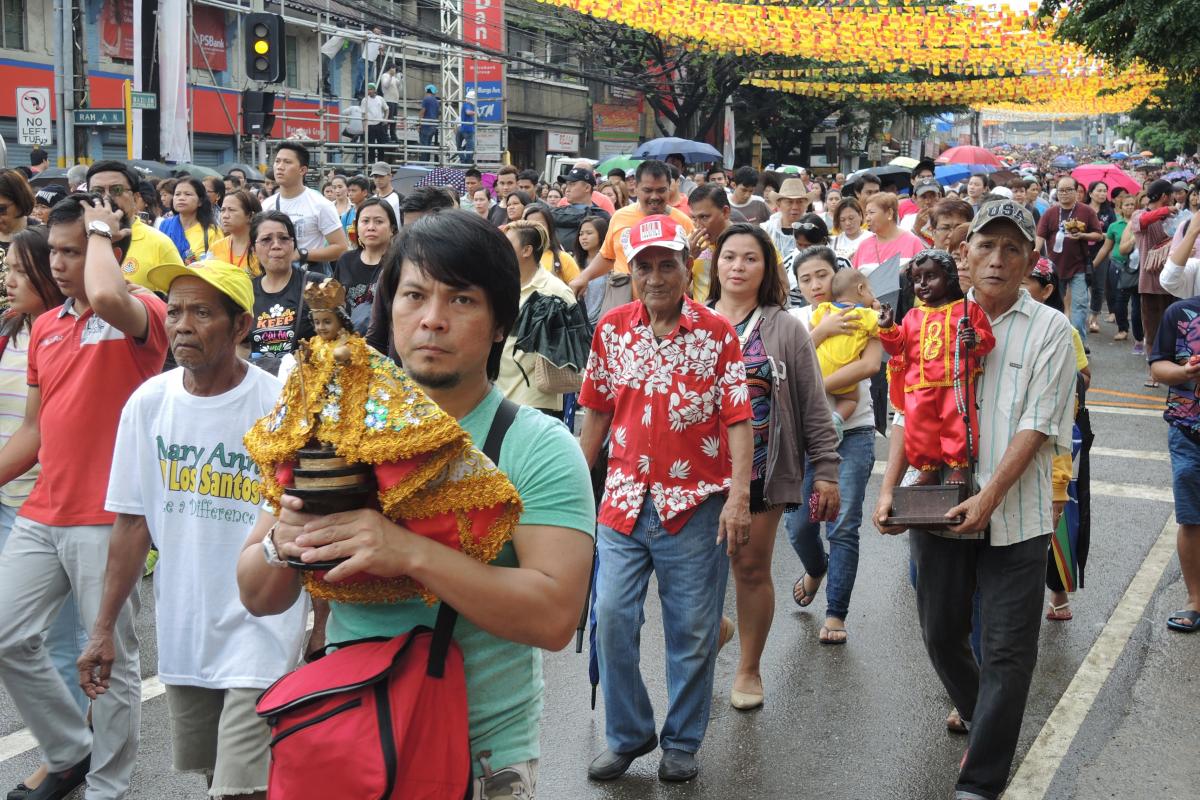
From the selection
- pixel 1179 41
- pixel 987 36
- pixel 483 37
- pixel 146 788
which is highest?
pixel 483 37

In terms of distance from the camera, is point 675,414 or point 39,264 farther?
point 39,264

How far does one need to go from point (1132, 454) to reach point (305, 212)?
6636mm

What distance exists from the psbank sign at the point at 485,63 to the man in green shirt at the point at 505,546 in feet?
101

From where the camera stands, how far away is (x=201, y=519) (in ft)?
11.8

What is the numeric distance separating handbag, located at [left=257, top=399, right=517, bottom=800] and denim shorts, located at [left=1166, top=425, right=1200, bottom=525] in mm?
5180

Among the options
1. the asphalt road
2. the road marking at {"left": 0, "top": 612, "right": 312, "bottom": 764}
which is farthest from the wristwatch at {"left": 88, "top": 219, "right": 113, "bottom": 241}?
the asphalt road

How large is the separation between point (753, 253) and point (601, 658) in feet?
5.59

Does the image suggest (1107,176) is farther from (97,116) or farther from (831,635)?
(831,635)

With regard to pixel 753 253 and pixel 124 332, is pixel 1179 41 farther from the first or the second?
pixel 124 332

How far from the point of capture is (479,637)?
7.85ft

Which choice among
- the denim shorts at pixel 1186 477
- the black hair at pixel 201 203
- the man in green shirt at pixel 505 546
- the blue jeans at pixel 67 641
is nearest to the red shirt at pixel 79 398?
the blue jeans at pixel 67 641

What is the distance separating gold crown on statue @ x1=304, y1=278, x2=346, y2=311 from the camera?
7.01 ft

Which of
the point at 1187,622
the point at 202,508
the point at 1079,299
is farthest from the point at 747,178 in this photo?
the point at 202,508

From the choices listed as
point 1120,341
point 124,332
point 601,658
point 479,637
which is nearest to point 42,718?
point 124,332
